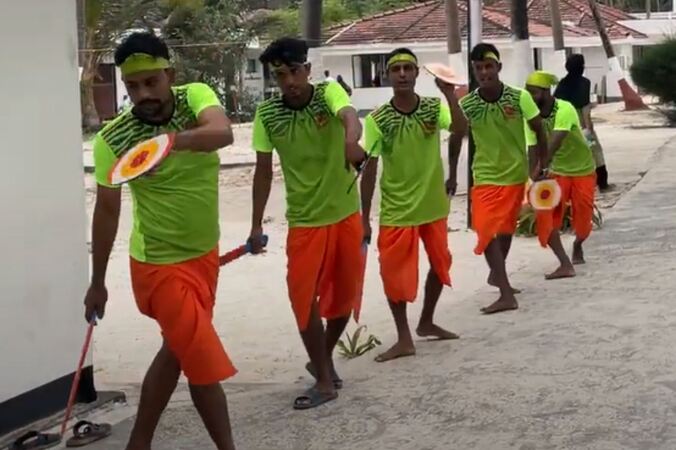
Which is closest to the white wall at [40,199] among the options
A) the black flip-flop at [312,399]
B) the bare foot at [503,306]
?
the black flip-flop at [312,399]

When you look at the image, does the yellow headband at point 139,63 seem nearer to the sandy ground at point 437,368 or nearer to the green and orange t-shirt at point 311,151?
the green and orange t-shirt at point 311,151

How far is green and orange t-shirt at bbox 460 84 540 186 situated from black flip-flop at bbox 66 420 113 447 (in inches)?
143

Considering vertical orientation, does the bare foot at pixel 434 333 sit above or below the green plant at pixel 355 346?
above

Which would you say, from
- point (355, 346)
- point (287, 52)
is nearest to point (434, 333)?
point (355, 346)

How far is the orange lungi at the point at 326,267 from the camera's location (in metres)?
6.36

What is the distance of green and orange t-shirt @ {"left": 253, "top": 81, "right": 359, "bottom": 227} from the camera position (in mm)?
6293

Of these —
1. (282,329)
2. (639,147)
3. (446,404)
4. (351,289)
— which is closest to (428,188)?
(351,289)

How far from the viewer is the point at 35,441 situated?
230 inches

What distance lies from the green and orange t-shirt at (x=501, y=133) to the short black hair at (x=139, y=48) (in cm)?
379

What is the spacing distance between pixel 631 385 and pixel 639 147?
19.4 m

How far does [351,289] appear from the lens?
21.5ft

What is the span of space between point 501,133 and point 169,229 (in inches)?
155

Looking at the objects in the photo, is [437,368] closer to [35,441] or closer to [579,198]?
[35,441]

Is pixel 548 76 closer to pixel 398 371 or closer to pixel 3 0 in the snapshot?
pixel 398 371
